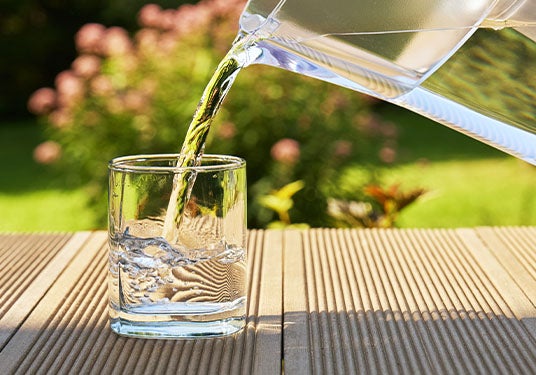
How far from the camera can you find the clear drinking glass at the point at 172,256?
0.86 m

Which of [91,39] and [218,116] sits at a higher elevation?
[91,39]

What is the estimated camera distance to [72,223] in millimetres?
4473

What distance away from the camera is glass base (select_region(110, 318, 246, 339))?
85 cm

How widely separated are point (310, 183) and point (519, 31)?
7.07 feet

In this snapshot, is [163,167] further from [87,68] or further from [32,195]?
[32,195]

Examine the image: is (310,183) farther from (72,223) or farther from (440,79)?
(440,79)

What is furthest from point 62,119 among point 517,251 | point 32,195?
point 517,251

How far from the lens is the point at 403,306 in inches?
37.4

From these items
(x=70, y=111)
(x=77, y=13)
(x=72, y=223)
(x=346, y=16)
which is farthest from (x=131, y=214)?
(x=77, y=13)

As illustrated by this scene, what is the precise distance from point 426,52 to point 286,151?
194cm

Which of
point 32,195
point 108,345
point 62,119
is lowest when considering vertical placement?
point 32,195

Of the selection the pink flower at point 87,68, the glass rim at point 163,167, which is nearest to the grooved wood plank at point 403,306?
the glass rim at point 163,167

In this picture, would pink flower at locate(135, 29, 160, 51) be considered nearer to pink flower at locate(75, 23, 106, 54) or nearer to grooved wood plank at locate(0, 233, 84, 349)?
pink flower at locate(75, 23, 106, 54)

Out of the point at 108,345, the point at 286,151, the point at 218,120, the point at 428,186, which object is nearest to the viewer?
the point at 108,345
